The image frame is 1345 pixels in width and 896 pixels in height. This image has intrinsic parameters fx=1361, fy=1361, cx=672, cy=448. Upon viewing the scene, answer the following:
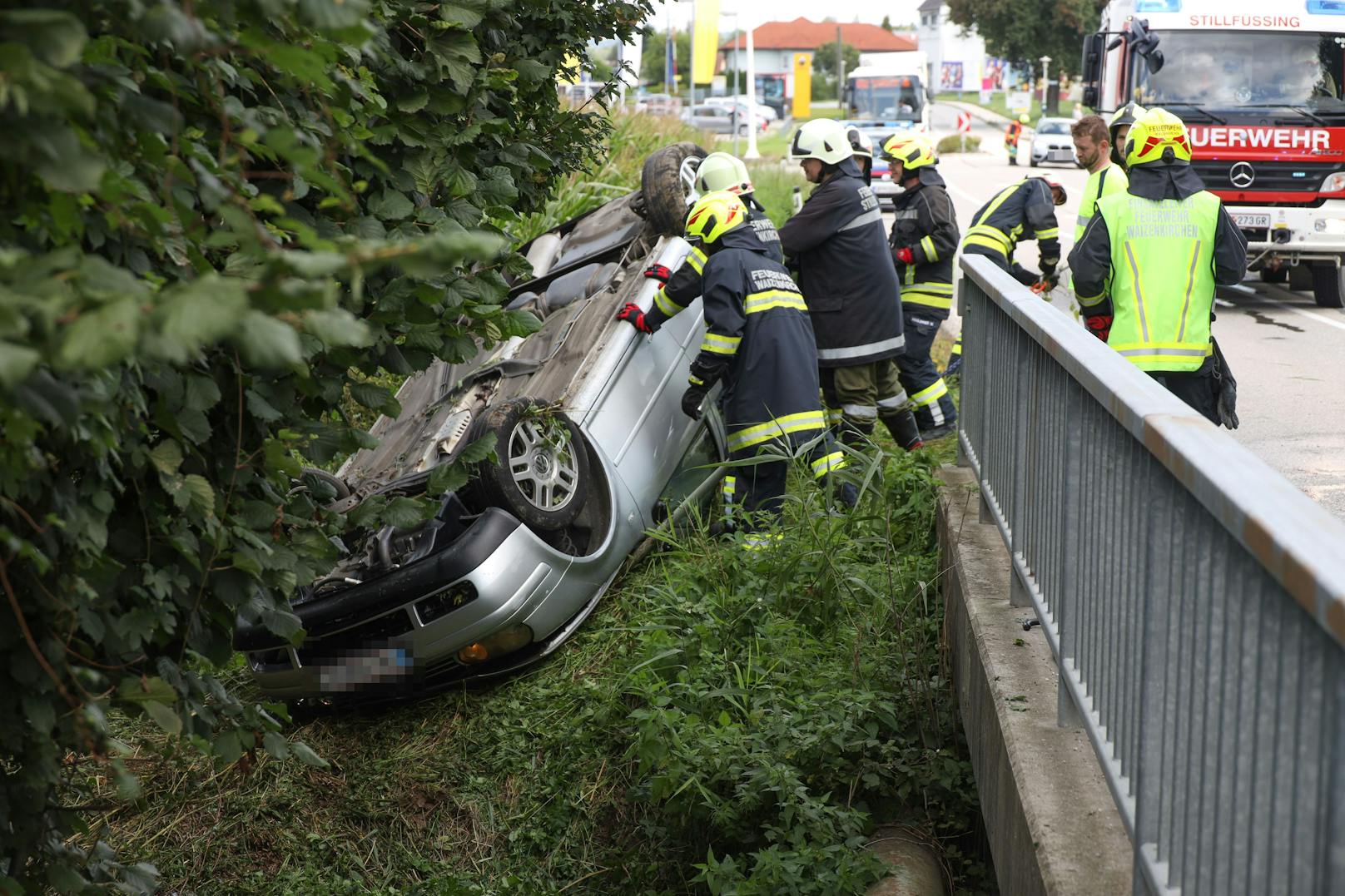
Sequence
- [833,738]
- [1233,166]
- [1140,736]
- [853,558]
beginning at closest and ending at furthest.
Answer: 1. [1140,736]
2. [833,738]
3. [853,558]
4. [1233,166]

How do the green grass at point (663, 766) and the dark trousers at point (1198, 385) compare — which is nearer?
the green grass at point (663, 766)

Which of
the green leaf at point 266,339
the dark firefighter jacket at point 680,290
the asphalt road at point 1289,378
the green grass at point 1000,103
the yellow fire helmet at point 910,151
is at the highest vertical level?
the green grass at point 1000,103

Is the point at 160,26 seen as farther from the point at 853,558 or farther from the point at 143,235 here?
the point at 853,558

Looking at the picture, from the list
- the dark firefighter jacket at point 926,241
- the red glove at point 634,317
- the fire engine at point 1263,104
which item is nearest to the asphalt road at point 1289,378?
the fire engine at point 1263,104

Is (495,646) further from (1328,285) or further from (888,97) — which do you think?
(888,97)

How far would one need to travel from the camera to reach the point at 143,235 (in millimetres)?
1639

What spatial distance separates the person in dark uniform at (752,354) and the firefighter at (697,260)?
75mm

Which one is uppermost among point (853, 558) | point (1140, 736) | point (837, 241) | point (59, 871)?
point (837, 241)

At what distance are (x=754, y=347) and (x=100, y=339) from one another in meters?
4.89

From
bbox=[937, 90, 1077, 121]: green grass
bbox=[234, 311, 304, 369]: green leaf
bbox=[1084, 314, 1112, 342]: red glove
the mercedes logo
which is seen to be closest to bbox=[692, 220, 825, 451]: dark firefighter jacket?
bbox=[1084, 314, 1112, 342]: red glove

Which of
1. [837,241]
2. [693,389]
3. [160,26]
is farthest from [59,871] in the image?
[837,241]

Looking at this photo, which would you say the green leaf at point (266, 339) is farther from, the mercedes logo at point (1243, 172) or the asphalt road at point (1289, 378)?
the mercedes logo at point (1243, 172)

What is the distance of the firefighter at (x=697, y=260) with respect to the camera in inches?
226

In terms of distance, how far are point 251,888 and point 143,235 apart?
295 centimetres
